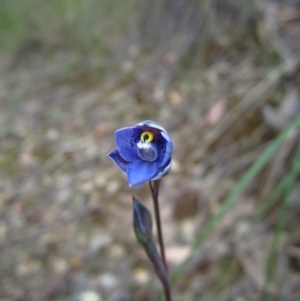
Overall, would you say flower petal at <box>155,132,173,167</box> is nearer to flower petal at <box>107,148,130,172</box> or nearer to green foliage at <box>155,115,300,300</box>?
flower petal at <box>107,148,130,172</box>

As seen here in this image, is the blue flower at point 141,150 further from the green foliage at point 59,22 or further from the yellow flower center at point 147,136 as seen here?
the green foliage at point 59,22

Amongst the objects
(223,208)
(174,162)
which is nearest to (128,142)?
(223,208)

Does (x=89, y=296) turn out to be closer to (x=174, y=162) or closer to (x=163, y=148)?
(x=174, y=162)

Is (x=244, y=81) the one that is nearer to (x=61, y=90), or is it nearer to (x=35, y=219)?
(x=35, y=219)

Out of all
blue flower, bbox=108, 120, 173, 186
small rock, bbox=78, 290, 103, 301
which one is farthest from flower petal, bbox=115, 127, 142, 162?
small rock, bbox=78, 290, 103, 301

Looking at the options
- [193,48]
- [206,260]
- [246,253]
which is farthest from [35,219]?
[193,48]

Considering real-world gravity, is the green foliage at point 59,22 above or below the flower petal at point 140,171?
above

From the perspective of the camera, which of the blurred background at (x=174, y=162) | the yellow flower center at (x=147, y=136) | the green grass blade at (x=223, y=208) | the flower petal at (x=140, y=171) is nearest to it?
the flower petal at (x=140, y=171)

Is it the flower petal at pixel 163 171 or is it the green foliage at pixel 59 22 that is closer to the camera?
the flower petal at pixel 163 171

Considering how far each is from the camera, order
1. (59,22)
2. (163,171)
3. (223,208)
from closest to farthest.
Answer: (163,171) → (223,208) → (59,22)

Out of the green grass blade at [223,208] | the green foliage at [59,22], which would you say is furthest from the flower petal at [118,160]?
the green foliage at [59,22]
